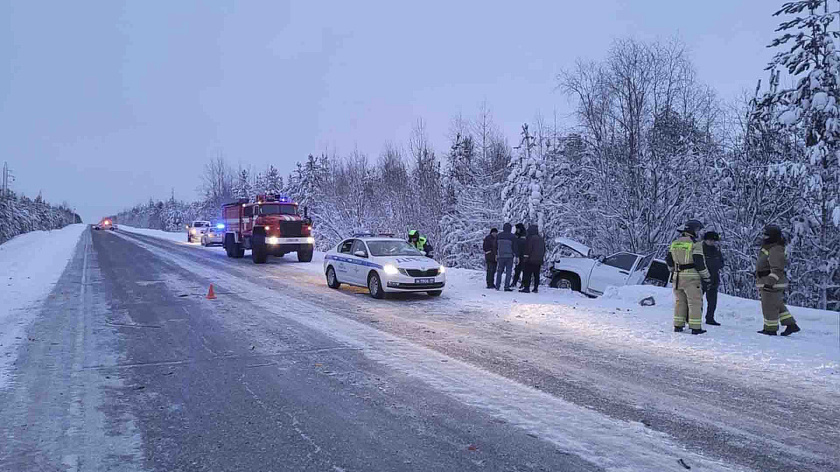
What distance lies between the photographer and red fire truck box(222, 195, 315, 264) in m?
23.3

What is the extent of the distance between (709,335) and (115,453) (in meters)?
8.44

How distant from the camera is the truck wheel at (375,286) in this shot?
1295 centimetres

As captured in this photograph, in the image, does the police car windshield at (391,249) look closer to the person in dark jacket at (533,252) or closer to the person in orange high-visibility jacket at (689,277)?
the person in dark jacket at (533,252)

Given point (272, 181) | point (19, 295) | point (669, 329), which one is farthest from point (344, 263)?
point (272, 181)

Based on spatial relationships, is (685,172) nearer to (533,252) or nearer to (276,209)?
(533,252)

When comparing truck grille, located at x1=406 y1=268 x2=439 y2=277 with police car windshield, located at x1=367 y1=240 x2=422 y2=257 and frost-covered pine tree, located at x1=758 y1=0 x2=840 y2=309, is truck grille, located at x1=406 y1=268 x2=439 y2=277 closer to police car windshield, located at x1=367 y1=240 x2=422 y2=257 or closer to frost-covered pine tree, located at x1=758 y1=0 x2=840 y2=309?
police car windshield, located at x1=367 y1=240 x2=422 y2=257

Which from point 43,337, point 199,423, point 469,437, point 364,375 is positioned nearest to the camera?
point 469,437

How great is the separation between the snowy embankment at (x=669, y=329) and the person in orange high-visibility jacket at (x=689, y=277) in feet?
0.93

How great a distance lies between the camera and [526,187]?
21.9 m

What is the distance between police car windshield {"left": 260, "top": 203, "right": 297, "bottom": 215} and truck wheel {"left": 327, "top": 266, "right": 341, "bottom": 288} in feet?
33.9

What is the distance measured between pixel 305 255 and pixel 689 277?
17895mm

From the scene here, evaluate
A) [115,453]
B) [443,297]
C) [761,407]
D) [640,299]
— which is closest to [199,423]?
[115,453]

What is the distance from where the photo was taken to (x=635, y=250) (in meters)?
19.3

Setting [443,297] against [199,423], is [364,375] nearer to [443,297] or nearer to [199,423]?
[199,423]
